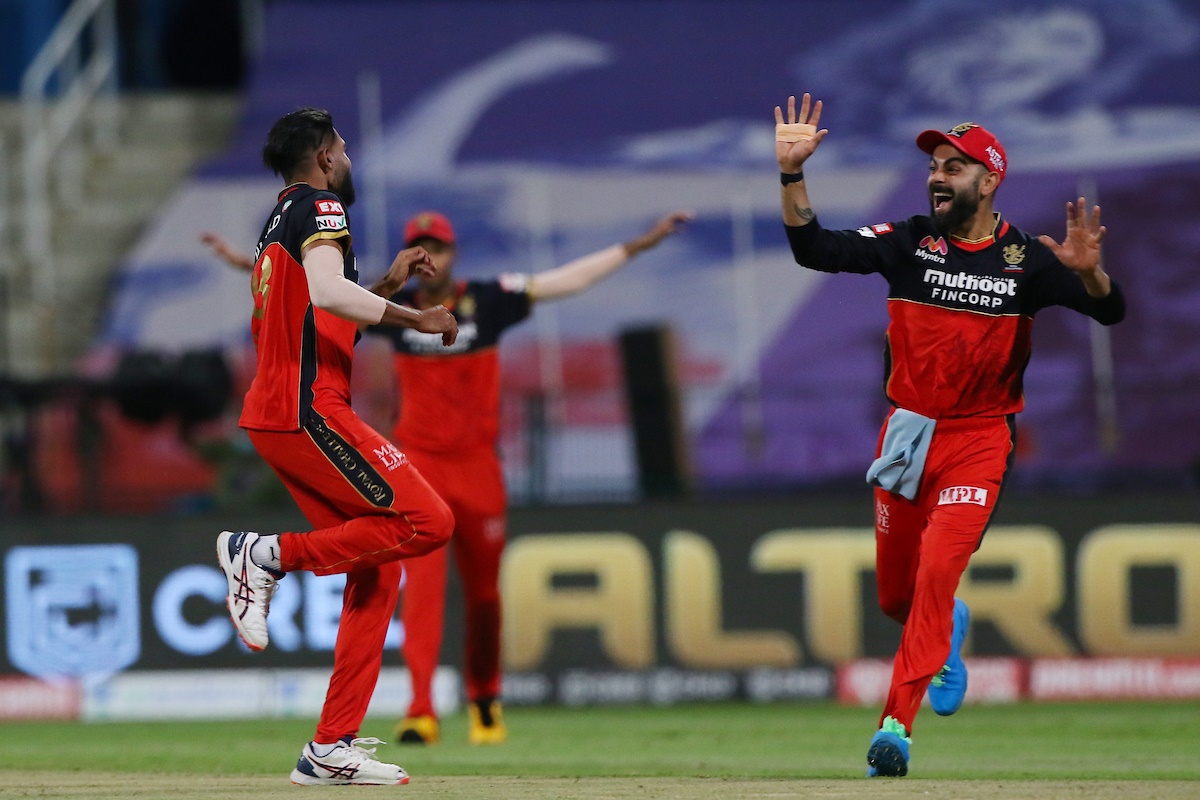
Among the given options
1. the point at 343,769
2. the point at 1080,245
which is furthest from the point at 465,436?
the point at 1080,245

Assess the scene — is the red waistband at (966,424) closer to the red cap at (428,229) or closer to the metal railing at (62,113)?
the red cap at (428,229)

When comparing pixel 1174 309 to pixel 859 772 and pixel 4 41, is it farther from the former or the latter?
pixel 4 41

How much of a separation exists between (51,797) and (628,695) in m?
7.22

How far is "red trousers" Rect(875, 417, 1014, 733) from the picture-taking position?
7445mm

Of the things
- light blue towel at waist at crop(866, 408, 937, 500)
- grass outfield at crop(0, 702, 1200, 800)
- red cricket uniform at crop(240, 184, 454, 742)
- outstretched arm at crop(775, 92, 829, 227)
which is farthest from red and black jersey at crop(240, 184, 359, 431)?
light blue towel at waist at crop(866, 408, 937, 500)

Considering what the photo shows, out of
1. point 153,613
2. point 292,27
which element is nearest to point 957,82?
point 292,27

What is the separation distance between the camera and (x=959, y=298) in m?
7.75

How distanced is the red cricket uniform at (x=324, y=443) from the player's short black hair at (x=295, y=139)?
0.15 m

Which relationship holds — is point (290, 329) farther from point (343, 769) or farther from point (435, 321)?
point (343, 769)

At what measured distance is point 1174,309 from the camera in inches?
727

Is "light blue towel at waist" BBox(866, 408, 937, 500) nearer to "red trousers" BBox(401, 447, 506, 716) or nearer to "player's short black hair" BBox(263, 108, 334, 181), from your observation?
"player's short black hair" BBox(263, 108, 334, 181)

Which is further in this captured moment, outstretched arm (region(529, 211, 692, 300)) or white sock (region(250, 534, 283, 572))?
outstretched arm (region(529, 211, 692, 300))

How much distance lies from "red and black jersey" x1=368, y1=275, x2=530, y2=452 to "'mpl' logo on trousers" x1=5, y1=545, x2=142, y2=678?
14.1 ft

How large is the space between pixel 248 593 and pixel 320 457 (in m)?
0.64
